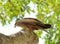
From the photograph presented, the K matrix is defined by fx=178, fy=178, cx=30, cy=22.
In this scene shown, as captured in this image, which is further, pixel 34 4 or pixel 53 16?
pixel 34 4

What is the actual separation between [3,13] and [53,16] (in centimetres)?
112

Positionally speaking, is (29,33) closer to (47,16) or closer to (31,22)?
(31,22)

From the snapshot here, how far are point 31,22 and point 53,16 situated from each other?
219 cm

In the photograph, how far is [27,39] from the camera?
182 centimetres

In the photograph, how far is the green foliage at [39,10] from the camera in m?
3.78

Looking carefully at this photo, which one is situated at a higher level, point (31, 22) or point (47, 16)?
point (31, 22)

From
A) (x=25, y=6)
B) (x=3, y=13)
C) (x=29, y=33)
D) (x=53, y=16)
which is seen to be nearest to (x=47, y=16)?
(x=53, y=16)

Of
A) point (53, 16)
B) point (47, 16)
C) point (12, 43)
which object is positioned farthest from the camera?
→ point (47, 16)

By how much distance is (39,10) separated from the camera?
164 inches

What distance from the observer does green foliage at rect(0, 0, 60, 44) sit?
3.78 m

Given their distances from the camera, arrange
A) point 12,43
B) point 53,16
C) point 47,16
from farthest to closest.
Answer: point 47,16 < point 53,16 < point 12,43

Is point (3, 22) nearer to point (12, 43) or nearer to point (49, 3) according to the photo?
point (49, 3)

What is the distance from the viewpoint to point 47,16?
415 cm

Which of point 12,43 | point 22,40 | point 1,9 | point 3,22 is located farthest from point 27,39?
point 1,9
